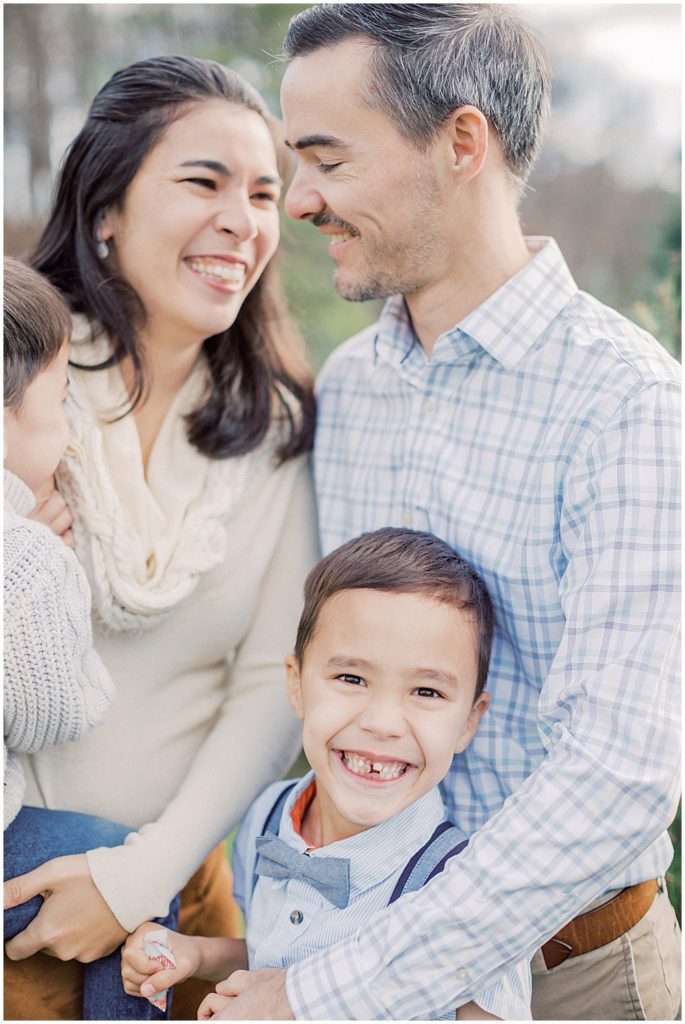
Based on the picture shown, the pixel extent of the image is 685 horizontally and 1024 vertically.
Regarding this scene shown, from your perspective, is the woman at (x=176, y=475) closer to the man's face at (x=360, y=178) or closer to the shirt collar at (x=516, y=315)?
the man's face at (x=360, y=178)

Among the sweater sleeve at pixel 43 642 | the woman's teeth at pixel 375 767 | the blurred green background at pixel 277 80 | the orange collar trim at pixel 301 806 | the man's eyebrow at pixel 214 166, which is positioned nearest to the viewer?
the sweater sleeve at pixel 43 642

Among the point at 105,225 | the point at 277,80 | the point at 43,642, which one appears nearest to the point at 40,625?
the point at 43,642

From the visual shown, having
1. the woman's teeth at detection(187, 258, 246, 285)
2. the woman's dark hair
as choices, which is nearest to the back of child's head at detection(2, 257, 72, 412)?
the woman's dark hair

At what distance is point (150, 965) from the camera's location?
1.78m

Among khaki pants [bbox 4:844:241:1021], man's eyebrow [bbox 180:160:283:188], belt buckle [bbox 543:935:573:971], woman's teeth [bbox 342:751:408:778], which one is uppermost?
man's eyebrow [bbox 180:160:283:188]

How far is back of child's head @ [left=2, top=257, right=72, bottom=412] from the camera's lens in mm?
1745

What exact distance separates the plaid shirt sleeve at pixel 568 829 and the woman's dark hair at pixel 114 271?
36.4 inches

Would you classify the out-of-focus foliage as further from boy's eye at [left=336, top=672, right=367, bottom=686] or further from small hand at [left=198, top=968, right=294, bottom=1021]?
small hand at [left=198, top=968, right=294, bottom=1021]

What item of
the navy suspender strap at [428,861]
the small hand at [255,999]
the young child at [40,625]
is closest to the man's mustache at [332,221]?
the young child at [40,625]

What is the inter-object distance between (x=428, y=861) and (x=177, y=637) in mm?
738

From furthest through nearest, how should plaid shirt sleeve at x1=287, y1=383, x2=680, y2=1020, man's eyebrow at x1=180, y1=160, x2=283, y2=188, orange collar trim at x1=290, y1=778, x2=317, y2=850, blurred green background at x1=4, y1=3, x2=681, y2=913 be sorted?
blurred green background at x1=4, y1=3, x2=681, y2=913 < man's eyebrow at x1=180, y1=160, x2=283, y2=188 < orange collar trim at x1=290, y1=778, x2=317, y2=850 < plaid shirt sleeve at x1=287, y1=383, x2=680, y2=1020

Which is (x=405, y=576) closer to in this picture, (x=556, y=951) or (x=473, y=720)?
(x=473, y=720)

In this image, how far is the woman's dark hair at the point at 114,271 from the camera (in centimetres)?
211

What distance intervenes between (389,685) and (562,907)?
439mm
